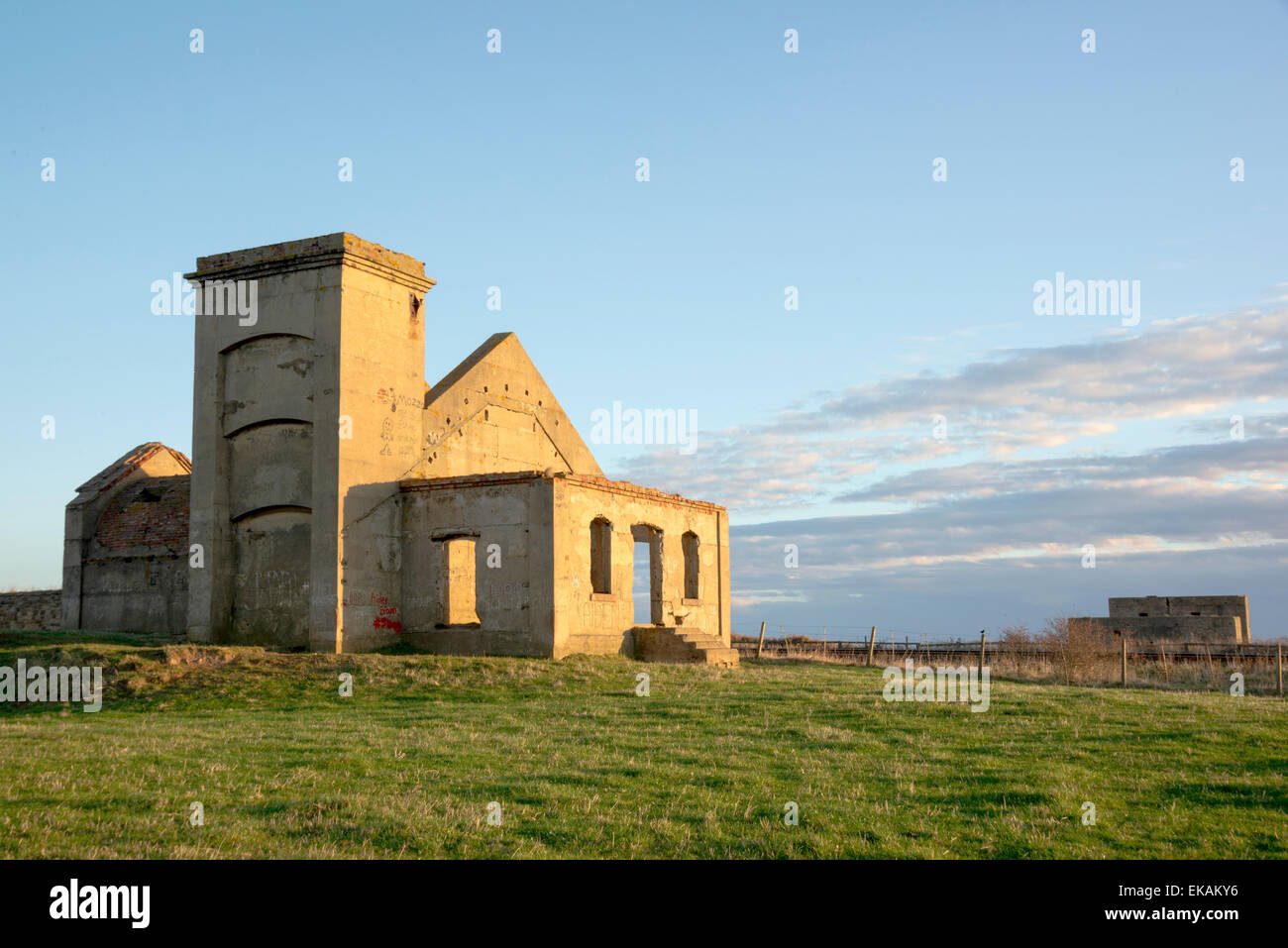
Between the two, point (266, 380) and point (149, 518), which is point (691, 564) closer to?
point (266, 380)

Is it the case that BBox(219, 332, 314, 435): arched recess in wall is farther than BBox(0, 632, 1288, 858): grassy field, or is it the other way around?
BBox(219, 332, 314, 435): arched recess in wall

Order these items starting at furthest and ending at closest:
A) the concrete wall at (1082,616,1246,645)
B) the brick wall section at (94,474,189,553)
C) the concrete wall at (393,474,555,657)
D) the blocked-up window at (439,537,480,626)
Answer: the concrete wall at (1082,616,1246,645)
the brick wall section at (94,474,189,553)
the blocked-up window at (439,537,480,626)
the concrete wall at (393,474,555,657)

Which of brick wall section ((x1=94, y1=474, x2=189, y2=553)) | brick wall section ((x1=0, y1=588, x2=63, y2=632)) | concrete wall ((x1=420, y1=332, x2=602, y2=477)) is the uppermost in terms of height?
concrete wall ((x1=420, y1=332, x2=602, y2=477))

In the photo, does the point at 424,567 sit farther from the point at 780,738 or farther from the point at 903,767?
the point at 903,767

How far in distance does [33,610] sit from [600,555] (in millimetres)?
20012

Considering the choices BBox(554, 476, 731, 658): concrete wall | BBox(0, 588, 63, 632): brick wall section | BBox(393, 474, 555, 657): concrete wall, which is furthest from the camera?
BBox(0, 588, 63, 632): brick wall section

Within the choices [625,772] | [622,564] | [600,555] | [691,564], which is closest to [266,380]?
[600,555]

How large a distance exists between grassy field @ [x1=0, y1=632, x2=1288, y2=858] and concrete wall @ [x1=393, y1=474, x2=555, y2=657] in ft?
12.5

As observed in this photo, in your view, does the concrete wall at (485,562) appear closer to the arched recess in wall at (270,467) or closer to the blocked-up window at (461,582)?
the blocked-up window at (461,582)

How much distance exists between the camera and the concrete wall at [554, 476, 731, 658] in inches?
947

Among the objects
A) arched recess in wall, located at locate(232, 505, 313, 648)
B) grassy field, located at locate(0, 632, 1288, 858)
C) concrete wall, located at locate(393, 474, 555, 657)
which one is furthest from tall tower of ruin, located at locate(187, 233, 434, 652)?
grassy field, located at locate(0, 632, 1288, 858)

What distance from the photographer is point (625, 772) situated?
436 inches

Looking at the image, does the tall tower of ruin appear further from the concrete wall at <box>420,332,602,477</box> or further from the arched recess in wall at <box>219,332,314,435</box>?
the concrete wall at <box>420,332,602,477</box>

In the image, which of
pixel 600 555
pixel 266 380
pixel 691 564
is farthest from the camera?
pixel 691 564
